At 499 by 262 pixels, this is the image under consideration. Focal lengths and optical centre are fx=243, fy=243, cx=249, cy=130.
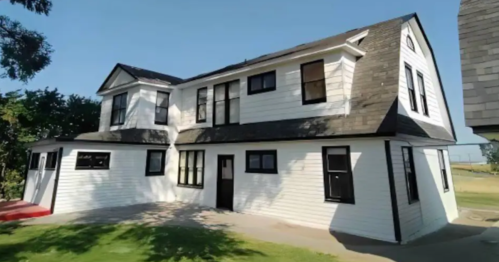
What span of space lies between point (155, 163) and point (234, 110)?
5.55 m

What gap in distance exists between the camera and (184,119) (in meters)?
14.8

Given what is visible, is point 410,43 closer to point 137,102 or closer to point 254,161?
point 254,161

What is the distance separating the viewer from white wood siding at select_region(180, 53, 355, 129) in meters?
9.04

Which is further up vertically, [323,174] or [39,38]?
[39,38]

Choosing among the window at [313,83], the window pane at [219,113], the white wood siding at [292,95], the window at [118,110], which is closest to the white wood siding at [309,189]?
the white wood siding at [292,95]

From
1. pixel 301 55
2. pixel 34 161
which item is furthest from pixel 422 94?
pixel 34 161

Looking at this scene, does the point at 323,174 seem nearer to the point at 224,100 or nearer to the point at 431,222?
the point at 431,222

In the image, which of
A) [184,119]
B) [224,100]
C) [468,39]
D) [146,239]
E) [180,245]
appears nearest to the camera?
[468,39]

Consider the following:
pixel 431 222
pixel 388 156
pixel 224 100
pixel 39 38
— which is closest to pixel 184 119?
pixel 224 100

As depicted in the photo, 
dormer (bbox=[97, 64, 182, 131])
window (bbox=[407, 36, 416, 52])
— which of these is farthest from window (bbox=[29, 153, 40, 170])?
window (bbox=[407, 36, 416, 52])

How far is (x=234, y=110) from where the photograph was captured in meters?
12.4

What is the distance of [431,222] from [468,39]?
711cm

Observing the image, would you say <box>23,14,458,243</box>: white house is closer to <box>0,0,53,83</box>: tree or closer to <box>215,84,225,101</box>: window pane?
<box>215,84,225,101</box>: window pane

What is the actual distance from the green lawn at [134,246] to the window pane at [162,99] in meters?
8.35
